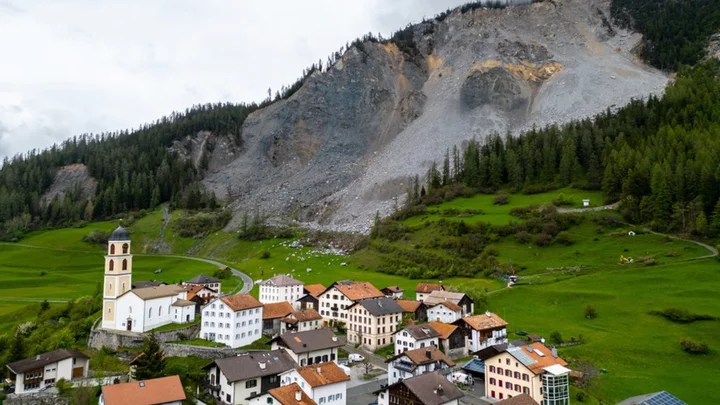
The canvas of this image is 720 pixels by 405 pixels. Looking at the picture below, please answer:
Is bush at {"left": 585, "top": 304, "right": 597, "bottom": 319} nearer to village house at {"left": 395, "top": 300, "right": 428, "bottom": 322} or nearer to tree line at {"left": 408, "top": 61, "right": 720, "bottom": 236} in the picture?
village house at {"left": 395, "top": 300, "right": 428, "bottom": 322}

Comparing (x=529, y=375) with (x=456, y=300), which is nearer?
(x=529, y=375)

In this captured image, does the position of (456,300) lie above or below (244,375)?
above

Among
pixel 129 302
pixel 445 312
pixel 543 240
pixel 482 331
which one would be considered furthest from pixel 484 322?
pixel 129 302

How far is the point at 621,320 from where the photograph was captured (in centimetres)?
6269

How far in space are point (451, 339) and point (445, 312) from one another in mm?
9065

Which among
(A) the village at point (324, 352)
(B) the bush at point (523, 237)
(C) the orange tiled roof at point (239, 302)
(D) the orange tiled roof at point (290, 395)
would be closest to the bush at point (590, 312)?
(A) the village at point (324, 352)

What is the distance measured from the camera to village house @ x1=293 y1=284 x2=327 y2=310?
75.6m

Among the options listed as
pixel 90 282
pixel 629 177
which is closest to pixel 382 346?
pixel 629 177

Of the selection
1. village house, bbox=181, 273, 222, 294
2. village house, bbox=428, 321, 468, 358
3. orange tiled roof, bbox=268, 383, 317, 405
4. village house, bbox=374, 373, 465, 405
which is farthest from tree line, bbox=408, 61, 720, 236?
orange tiled roof, bbox=268, 383, 317, 405

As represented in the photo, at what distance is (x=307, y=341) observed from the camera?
54.8 m

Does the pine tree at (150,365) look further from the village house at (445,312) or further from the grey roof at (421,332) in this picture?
the village house at (445,312)

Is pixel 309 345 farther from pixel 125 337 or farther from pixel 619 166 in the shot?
pixel 619 166

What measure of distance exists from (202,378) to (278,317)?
1578 centimetres

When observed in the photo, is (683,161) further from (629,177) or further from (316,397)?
(316,397)
